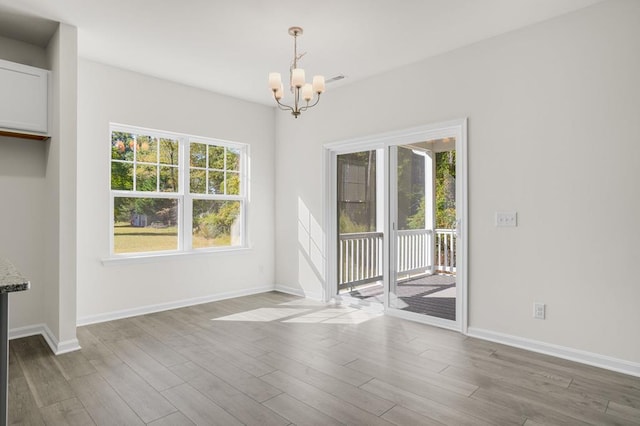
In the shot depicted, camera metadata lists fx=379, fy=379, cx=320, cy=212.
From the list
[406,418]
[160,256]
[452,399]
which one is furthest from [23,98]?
[452,399]

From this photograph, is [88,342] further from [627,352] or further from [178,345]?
[627,352]

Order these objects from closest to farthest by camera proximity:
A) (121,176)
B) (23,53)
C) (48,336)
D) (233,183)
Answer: (48,336)
(23,53)
(121,176)
(233,183)

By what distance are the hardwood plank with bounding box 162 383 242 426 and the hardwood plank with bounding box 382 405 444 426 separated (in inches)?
34.7

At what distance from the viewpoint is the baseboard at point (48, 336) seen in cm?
324

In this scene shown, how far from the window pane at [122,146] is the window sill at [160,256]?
1.15 meters

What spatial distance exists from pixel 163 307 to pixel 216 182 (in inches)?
69.2

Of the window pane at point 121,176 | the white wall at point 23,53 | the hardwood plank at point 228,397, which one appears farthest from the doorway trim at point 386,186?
the white wall at point 23,53

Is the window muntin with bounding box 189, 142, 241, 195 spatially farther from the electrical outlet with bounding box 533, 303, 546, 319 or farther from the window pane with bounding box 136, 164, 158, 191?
the electrical outlet with bounding box 533, 303, 546, 319

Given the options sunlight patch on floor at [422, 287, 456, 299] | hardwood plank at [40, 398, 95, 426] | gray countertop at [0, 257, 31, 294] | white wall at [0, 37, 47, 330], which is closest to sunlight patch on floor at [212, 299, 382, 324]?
sunlight patch on floor at [422, 287, 456, 299]

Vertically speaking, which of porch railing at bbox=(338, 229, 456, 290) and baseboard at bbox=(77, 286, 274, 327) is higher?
porch railing at bbox=(338, 229, 456, 290)

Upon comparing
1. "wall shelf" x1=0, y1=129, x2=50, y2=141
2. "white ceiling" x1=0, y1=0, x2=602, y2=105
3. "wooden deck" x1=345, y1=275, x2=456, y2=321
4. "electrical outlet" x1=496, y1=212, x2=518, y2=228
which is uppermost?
Result: "white ceiling" x1=0, y1=0, x2=602, y2=105

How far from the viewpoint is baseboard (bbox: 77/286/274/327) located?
407cm

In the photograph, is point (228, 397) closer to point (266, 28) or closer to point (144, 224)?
point (144, 224)

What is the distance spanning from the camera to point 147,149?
181 inches
